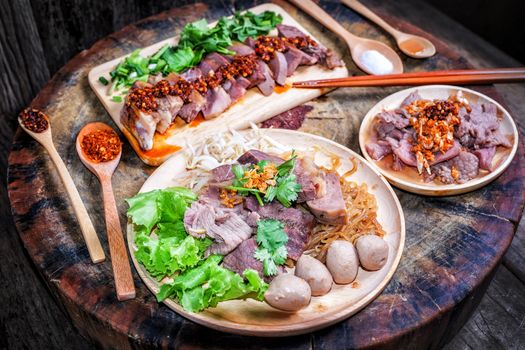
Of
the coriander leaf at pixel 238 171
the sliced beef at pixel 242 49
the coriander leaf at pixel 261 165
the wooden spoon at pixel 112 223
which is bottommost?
the wooden spoon at pixel 112 223

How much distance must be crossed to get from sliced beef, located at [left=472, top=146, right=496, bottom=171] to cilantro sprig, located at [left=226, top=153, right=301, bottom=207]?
56.4 inches

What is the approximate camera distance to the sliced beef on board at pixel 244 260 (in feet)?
11.2

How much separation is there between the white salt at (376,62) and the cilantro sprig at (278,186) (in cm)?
173

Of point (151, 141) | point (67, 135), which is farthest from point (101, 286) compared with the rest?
point (67, 135)

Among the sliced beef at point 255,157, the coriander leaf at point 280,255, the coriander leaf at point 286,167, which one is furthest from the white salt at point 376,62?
the coriander leaf at point 280,255

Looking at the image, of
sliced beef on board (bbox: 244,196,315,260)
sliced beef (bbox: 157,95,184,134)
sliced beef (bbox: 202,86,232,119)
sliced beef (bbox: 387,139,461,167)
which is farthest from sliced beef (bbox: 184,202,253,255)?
sliced beef (bbox: 387,139,461,167)

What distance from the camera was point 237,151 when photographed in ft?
14.0

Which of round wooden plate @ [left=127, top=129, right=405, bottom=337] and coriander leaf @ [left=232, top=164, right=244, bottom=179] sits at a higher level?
coriander leaf @ [left=232, top=164, right=244, bottom=179]

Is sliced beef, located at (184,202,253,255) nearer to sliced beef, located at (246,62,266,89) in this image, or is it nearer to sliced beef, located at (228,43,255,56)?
sliced beef, located at (246,62,266,89)

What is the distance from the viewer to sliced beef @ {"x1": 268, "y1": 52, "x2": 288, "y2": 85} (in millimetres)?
4812

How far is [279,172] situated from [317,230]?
1.50 feet

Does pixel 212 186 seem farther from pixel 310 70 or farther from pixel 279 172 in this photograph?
pixel 310 70

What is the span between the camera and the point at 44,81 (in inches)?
246

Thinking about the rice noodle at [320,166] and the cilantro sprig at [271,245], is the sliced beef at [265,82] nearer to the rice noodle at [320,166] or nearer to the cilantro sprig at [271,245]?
the rice noodle at [320,166]
